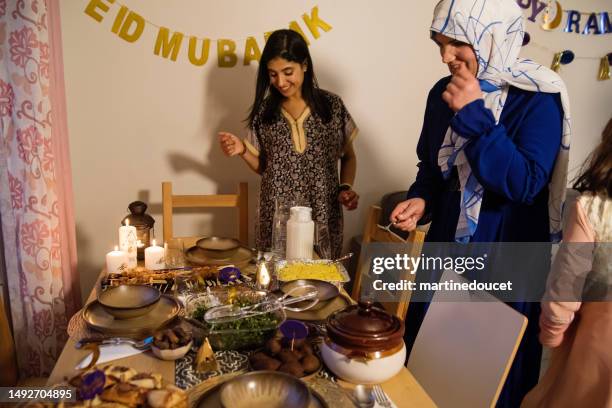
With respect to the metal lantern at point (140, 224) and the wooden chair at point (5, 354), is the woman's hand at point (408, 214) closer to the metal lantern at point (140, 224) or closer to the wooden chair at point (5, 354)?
the metal lantern at point (140, 224)

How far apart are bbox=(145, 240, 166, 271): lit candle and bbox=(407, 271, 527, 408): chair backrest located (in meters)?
0.85

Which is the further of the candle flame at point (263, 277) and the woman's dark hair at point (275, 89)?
the woman's dark hair at point (275, 89)

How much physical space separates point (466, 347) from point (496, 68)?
2.56ft

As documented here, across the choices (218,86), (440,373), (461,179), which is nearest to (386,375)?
(440,373)

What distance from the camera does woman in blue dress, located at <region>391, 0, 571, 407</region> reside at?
131cm

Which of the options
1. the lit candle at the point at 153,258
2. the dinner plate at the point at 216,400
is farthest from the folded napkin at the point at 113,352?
the lit candle at the point at 153,258

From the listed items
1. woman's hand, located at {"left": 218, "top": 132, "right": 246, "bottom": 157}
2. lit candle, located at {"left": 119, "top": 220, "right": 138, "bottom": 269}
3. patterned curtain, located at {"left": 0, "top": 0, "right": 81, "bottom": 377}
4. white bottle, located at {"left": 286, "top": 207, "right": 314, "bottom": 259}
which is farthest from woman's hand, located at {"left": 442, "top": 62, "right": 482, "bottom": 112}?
patterned curtain, located at {"left": 0, "top": 0, "right": 81, "bottom": 377}

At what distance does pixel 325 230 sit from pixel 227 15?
3.83 feet

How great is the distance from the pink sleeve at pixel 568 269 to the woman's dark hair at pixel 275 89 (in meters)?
1.15

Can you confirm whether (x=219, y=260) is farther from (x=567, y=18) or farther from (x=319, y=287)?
(x=567, y=18)

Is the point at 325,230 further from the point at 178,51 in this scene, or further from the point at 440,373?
the point at 178,51

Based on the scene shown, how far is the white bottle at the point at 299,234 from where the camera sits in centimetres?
163

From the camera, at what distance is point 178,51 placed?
2363 millimetres

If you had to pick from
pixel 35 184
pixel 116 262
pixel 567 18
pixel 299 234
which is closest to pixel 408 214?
pixel 299 234
